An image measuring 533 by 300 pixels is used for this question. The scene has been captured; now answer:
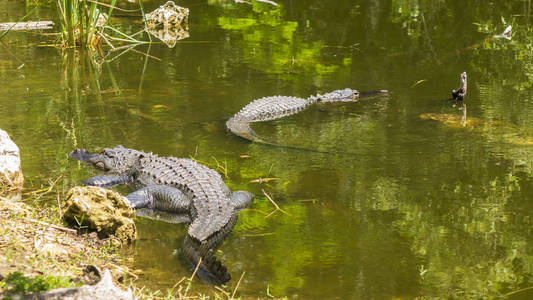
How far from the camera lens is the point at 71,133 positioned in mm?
6973

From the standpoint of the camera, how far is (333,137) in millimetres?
7016

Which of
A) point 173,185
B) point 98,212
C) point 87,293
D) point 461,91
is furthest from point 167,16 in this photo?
point 87,293

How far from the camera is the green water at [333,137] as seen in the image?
4453 millimetres

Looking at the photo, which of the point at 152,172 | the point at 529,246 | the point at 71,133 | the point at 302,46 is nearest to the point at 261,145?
the point at 152,172

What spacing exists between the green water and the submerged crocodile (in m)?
0.13

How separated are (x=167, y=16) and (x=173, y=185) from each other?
7781 millimetres

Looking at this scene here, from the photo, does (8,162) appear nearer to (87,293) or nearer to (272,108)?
(87,293)

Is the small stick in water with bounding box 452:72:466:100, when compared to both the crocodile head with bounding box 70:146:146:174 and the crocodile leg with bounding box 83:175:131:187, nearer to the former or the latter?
the crocodile head with bounding box 70:146:146:174

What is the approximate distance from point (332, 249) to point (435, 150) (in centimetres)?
238

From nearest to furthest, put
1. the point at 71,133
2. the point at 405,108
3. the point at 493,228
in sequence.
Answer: the point at 493,228, the point at 71,133, the point at 405,108

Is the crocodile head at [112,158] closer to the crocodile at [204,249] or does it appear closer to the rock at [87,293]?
the crocodile at [204,249]

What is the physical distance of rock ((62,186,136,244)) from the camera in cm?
450

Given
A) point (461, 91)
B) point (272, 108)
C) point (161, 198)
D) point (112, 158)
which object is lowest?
point (161, 198)

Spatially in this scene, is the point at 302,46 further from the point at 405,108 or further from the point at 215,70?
the point at 405,108
